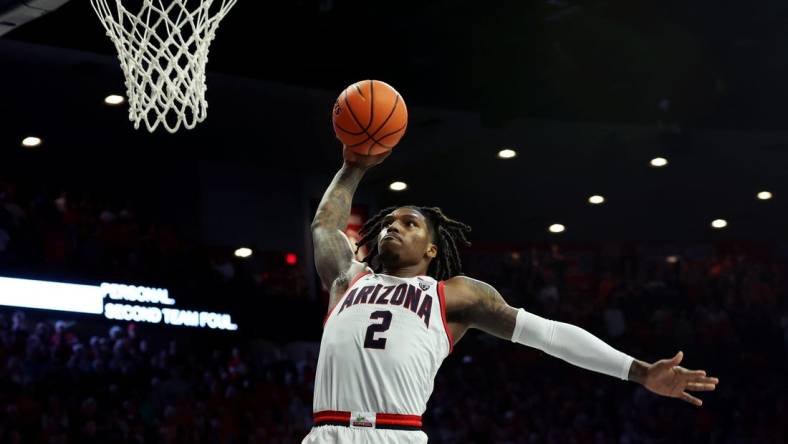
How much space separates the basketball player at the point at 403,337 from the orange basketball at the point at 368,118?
34cm

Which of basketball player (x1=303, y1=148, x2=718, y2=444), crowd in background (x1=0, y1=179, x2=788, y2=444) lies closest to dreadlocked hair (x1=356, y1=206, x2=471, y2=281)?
basketball player (x1=303, y1=148, x2=718, y2=444)

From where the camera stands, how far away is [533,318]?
4.06 metres

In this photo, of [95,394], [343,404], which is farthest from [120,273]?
[343,404]

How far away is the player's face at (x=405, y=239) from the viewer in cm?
419

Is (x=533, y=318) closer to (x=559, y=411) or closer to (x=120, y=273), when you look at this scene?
(x=120, y=273)

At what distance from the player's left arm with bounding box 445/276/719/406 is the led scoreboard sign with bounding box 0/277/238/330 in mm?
8489

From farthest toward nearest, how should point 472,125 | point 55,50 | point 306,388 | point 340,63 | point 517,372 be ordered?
point 517,372 < point 472,125 < point 306,388 < point 340,63 < point 55,50

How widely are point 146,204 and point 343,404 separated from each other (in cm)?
1279

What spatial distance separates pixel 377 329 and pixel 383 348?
8 cm

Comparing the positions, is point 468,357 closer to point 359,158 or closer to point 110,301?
point 110,301

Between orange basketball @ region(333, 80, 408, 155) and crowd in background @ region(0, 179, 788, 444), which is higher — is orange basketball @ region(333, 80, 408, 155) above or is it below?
below

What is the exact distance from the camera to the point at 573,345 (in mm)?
3961

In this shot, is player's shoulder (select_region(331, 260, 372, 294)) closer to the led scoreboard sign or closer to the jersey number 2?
the jersey number 2

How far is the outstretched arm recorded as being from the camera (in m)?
4.41
